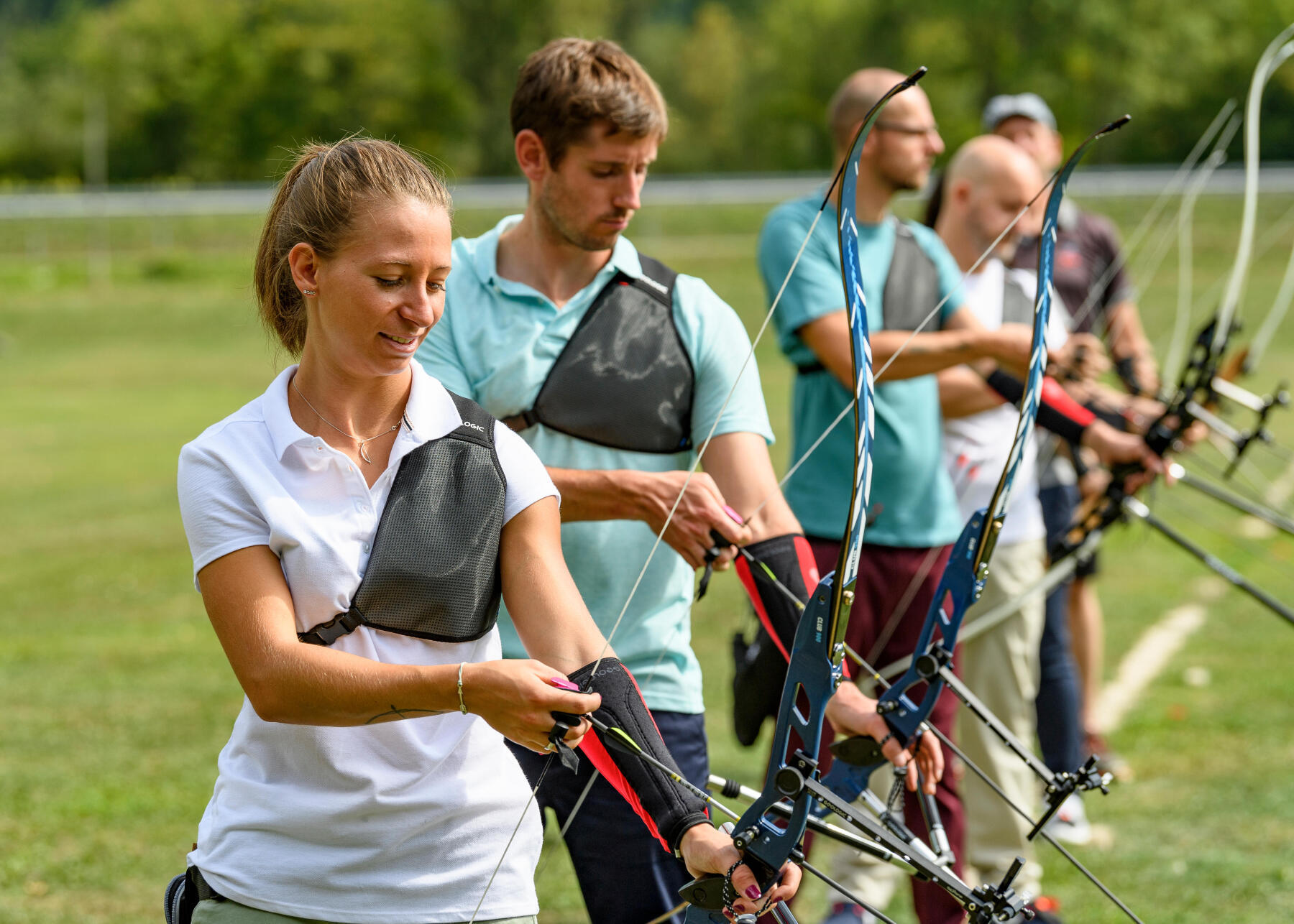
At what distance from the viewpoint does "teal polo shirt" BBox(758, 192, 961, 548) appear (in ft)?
12.4

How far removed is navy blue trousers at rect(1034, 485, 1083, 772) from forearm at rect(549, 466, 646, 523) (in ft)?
8.21

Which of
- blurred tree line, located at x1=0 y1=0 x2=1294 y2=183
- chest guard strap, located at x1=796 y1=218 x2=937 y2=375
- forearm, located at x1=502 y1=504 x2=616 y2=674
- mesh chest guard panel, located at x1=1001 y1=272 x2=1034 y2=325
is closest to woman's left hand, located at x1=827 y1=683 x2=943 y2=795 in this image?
forearm, located at x1=502 y1=504 x2=616 y2=674

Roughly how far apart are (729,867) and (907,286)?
7.52 feet

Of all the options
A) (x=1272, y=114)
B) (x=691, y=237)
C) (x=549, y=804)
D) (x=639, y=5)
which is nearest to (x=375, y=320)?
(x=549, y=804)

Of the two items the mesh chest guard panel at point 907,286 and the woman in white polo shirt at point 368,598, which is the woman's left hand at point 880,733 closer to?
the woman in white polo shirt at point 368,598

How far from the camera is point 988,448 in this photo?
435 cm

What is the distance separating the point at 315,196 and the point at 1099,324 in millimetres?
4888

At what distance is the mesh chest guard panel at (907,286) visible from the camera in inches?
151

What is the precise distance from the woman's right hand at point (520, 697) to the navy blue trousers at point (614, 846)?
0.98 metres

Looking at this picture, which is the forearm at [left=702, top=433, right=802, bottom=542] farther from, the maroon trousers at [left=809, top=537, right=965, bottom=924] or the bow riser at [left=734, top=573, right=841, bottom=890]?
the maroon trousers at [left=809, top=537, right=965, bottom=924]

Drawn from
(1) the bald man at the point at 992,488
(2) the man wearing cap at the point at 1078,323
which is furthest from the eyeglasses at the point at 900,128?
(2) the man wearing cap at the point at 1078,323

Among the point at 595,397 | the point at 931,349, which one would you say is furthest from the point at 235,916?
the point at 931,349

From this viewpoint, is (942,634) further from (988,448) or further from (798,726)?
(988,448)

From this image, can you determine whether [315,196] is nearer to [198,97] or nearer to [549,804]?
[549,804]
